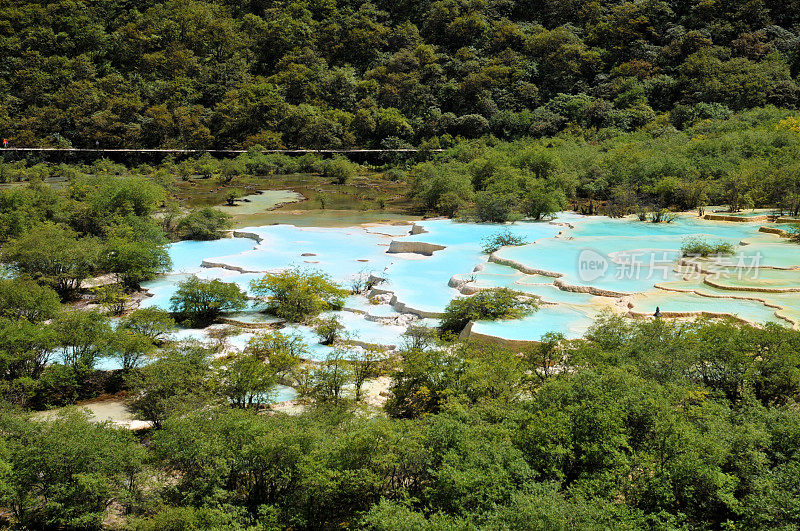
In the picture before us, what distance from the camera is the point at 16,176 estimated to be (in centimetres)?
3322

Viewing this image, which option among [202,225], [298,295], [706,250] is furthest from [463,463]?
[202,225]

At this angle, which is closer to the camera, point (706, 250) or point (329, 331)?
point (329, 331)

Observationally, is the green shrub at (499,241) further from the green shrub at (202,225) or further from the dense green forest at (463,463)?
the dense green forest at (463,463)

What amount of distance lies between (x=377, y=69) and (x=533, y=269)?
43045 mm

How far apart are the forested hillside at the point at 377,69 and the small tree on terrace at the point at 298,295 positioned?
1248 inches

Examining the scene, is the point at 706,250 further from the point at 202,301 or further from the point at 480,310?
the point at 202,301

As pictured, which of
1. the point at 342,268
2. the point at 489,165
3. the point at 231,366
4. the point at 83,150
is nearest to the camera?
the point at 231,366

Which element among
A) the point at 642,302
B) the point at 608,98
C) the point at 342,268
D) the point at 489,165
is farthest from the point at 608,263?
the point at 608,98

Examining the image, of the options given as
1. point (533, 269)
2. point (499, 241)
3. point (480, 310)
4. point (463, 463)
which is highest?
point (463, 463)

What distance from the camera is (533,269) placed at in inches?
616

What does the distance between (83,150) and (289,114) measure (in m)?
15.0

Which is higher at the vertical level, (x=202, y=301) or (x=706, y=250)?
(x=202, y=301)

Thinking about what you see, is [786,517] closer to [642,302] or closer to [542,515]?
[542,515]

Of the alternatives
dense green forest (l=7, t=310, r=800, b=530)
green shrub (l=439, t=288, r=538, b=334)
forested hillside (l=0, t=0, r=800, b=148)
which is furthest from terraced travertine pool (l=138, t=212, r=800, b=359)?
forested hillside (l=0, t=0, r=800, b=148)
